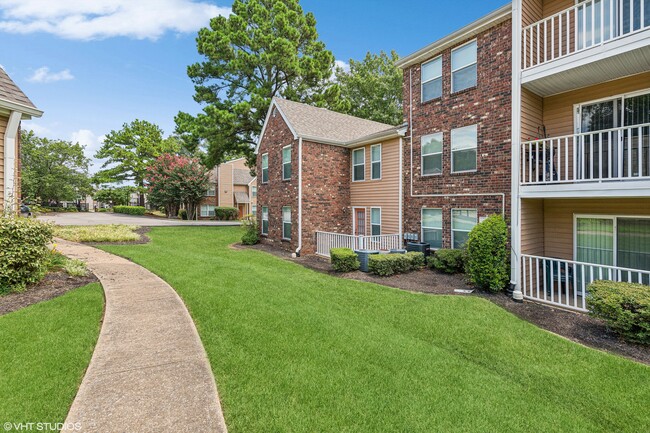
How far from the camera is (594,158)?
25.6 ft

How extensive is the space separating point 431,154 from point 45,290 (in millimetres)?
11624

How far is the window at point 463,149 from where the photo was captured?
32.3ft

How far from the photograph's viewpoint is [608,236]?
25.4ft

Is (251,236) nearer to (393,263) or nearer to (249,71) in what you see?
(393,263)

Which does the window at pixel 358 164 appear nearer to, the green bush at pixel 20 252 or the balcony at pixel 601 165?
the balcony at pixel 601 165

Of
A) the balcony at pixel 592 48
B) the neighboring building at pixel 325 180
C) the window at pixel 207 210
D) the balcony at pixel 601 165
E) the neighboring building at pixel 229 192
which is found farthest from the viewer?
the neighboring building at pixel 229 192

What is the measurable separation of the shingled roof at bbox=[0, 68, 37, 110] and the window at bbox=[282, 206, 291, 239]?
985 cm

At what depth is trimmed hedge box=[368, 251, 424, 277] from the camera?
984 centimetres

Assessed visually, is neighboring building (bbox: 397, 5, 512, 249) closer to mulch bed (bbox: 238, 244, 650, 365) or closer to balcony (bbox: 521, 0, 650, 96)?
balcony (bbox: 521, 0, 650, 96)

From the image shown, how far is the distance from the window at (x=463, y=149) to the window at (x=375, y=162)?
3676 millimetres

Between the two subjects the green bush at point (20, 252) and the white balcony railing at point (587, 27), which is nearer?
the green bush at point (20, 252)

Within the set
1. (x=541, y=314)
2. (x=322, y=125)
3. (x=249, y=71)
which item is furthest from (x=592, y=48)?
(x=249, y=71)

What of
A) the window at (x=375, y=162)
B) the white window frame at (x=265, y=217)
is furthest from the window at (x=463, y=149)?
the white window frame at (x=265, y=217)

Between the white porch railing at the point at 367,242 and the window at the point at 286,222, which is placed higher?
the window at the point at 286,222
